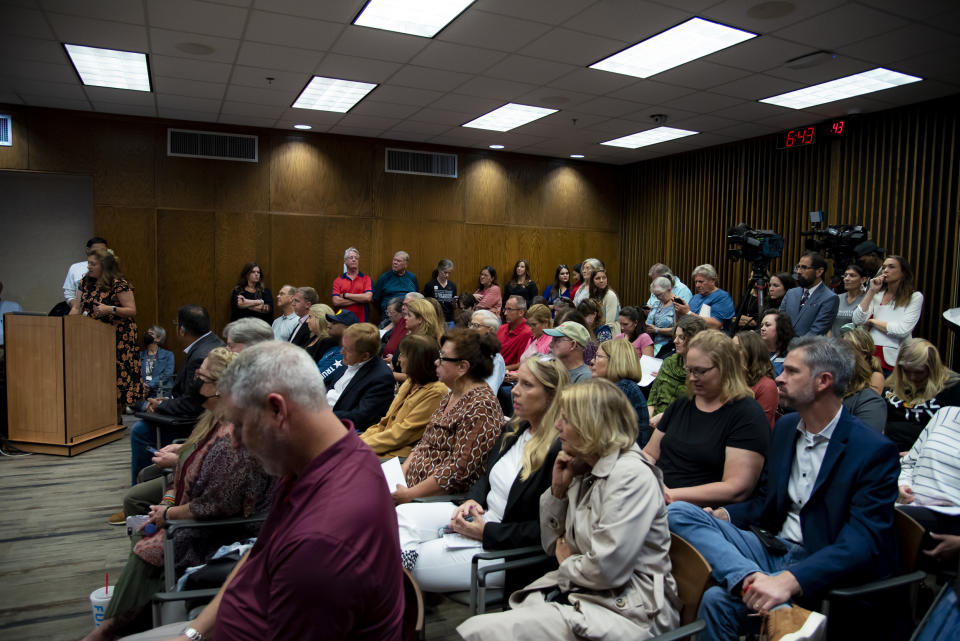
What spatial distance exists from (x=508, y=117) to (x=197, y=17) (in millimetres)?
3703

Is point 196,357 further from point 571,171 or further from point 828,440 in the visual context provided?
point 571,171

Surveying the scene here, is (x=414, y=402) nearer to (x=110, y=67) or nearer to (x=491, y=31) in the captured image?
(x=491, y=31)

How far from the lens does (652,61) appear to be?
5.31 m

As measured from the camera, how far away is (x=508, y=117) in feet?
24.1

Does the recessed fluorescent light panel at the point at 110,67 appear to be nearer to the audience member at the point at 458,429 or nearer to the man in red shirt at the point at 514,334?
the man in red shirt at the point at 514,334

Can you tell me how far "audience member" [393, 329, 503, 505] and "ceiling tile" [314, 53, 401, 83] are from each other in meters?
3.53

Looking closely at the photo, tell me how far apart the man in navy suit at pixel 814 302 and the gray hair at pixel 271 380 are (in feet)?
14.7

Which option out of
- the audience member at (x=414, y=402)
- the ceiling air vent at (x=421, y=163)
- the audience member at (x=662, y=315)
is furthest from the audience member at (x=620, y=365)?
the ceiling air vent at (x=421, y=163)

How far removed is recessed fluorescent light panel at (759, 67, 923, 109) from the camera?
545 cm

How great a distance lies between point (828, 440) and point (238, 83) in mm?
6027

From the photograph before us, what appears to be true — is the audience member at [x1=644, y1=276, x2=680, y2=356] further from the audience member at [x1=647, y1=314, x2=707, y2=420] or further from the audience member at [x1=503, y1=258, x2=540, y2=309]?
the audience member at [x1=503, y1=258, x2=540, y2=309]

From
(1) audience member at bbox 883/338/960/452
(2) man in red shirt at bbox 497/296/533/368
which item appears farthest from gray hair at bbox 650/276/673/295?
(1) audience member at bbox 883/338/960/452

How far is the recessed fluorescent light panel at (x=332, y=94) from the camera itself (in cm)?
620

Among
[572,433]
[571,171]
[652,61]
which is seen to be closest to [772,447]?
[572,433]
